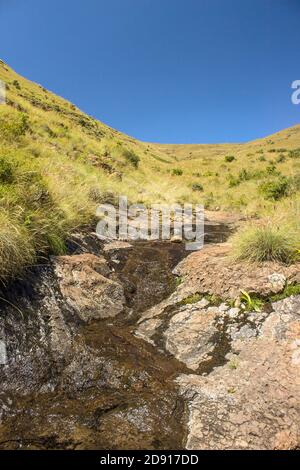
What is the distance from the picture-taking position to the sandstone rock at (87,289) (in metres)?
5.73

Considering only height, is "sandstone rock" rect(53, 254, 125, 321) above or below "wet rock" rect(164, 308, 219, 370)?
above

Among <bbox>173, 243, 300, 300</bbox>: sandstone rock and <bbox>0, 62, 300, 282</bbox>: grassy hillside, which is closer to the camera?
<bbox>0, 62, 300, 282</bbox>: grassy hillside

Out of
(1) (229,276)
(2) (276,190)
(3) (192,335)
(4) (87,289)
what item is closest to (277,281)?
(1) (229,276)

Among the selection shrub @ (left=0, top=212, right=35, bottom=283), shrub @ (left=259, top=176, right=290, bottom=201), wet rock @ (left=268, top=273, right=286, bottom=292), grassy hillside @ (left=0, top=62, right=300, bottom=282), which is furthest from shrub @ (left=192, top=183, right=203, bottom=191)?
shrub @ (left=0, top=212, right=35, bottom=283)

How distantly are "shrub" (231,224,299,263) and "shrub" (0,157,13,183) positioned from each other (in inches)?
159

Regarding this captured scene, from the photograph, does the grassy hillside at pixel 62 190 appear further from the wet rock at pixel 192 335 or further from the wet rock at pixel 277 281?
the wet rock at pixel 277 281

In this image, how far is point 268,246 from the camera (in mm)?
6594

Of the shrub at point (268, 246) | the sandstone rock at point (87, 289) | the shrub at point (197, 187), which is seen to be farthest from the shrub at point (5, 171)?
the shrub at point (197, 187)

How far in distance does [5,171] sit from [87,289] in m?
2.51

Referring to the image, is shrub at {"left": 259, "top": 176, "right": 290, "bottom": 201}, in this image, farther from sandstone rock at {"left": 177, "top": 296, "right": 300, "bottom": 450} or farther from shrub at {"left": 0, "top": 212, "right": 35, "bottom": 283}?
shrub at {"left": 0, "top": 212, "right": 35, "bottom": 283}

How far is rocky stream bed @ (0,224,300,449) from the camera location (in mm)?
3730
